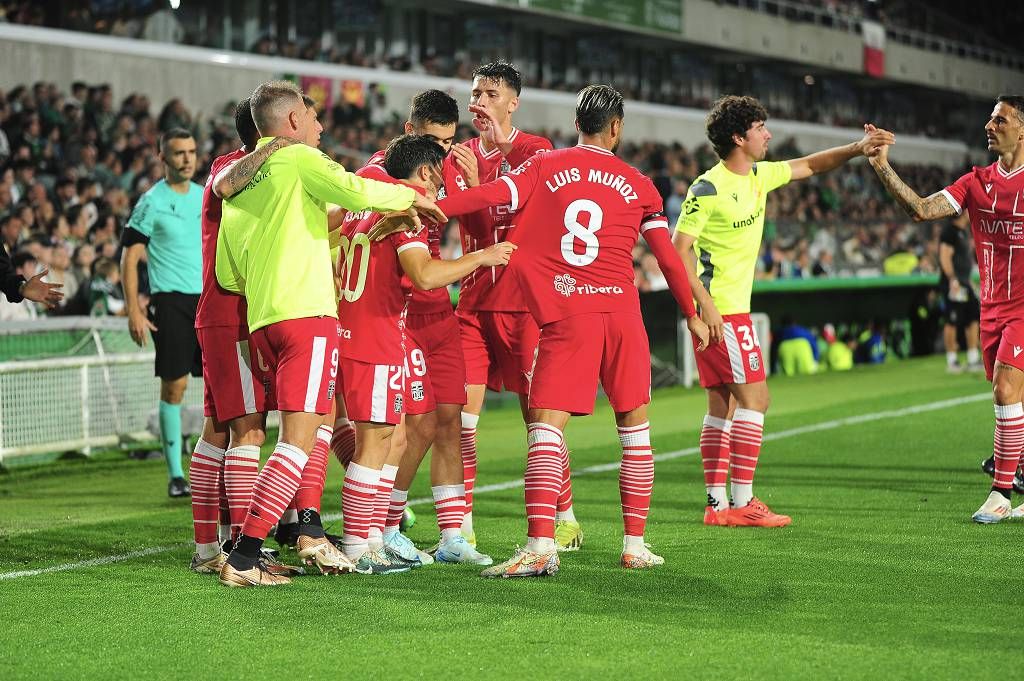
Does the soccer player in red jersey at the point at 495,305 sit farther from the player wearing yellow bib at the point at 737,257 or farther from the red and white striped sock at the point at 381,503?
the player wearing yellow bib at the point at 737,257

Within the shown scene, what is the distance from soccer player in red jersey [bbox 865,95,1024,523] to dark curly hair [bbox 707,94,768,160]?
0.66m

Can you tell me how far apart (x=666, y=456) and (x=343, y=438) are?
12.7 feet

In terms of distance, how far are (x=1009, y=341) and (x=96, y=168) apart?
12059 mm

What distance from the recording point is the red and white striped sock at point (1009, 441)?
282 inches

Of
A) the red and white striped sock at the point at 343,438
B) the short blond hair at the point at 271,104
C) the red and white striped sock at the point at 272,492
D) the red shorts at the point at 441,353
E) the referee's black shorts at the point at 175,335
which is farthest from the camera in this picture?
the referee's black shorts at the point at 175,335

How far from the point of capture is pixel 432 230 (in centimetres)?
629

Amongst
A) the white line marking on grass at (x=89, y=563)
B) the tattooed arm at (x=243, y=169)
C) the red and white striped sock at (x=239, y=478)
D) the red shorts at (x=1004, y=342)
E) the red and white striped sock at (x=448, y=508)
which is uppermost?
Result: the tattooed arm at (x=243, y=169)

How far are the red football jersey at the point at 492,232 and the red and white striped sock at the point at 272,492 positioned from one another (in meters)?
A: 1.36

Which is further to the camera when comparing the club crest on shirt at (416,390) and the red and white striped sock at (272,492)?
the club crest on shirt at (416,390)

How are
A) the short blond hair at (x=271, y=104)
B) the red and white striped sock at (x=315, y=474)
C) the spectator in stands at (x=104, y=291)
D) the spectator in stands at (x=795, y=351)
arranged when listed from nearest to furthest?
the short blond hair at (x=271, y=104) → the red and white striped sock at (x=315, y=474) → the spectator in stands at (x=104, y=291) → the spectator in stands at (x=795, y=351)

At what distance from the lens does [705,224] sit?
7.06 m

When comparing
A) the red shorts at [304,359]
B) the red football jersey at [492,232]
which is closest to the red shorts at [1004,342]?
the red football jersey at [492,232]

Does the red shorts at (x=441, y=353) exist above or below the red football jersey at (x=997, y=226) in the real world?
below

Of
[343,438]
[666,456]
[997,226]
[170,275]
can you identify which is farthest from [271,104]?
[666,456]
